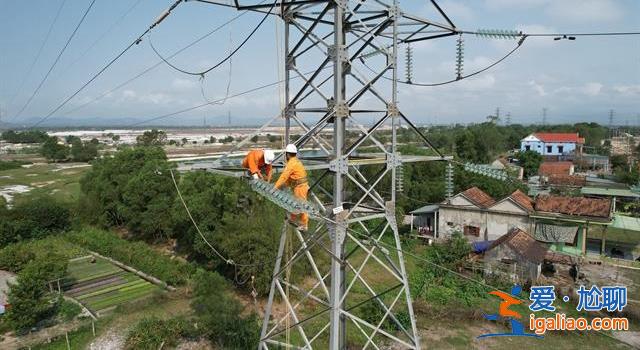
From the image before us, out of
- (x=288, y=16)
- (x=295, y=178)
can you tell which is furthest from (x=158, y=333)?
(x=288, y=16)

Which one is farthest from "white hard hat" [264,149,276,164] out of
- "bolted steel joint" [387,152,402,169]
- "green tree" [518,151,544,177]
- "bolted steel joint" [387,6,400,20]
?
"green tree" [518,151,544,177]

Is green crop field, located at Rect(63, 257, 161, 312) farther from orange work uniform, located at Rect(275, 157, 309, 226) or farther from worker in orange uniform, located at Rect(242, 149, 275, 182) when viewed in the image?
orange work uniform, located at Rect(275, 157, 309, 226)

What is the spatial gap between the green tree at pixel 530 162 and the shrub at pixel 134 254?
41113 mm

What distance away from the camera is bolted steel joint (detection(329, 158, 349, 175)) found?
701cm

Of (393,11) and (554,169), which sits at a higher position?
(393,11)

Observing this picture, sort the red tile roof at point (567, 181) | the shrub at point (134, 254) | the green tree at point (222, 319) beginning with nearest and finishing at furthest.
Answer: the green tree at point (222, 319)
the shrub at point (134, 254)
the red tile roof at point (567, 181)

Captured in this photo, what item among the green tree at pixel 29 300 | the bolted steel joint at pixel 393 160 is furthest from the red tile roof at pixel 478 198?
the green tree at pixel 29 300

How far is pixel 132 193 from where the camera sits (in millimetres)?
31516

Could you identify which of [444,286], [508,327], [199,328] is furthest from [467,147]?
[199,328]

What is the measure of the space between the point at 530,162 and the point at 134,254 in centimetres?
4364

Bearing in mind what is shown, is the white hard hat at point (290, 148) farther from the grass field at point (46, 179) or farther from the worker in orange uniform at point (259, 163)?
the grass field at point (46, 179)

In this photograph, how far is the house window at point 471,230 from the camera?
28.2 metres

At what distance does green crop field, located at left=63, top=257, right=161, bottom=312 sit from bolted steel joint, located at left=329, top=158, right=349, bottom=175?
18.0 metres

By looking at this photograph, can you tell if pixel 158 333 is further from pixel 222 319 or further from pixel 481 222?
pixel 481 222
